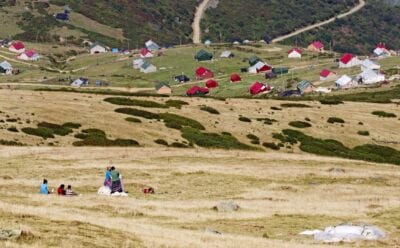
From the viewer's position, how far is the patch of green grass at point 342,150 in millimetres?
97750

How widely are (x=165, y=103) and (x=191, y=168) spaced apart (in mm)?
49287

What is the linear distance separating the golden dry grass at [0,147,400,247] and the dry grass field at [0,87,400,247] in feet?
0.31

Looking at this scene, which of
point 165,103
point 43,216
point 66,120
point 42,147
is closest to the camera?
point 43,216

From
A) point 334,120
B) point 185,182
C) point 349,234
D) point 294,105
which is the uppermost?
point 294,105

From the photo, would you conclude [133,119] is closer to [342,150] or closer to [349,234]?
[342,150]

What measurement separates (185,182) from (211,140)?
3329 centimetres

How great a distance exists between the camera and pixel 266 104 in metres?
128

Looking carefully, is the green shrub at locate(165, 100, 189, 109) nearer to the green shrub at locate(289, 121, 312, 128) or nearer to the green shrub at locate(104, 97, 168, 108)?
the green shrub at locate(104, 97, 168, 108)

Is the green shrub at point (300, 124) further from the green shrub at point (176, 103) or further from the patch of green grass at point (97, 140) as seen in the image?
the patch of green grass at point (97, 140)

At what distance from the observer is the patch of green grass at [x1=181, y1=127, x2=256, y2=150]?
9350 centimetres

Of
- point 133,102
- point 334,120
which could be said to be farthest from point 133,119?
point 334,120

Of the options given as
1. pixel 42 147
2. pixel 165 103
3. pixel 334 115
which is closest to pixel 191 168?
pixel 42 147

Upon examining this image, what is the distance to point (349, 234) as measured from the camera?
120 feet

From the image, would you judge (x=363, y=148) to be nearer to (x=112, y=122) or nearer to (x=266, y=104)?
(x=266, y=104)
